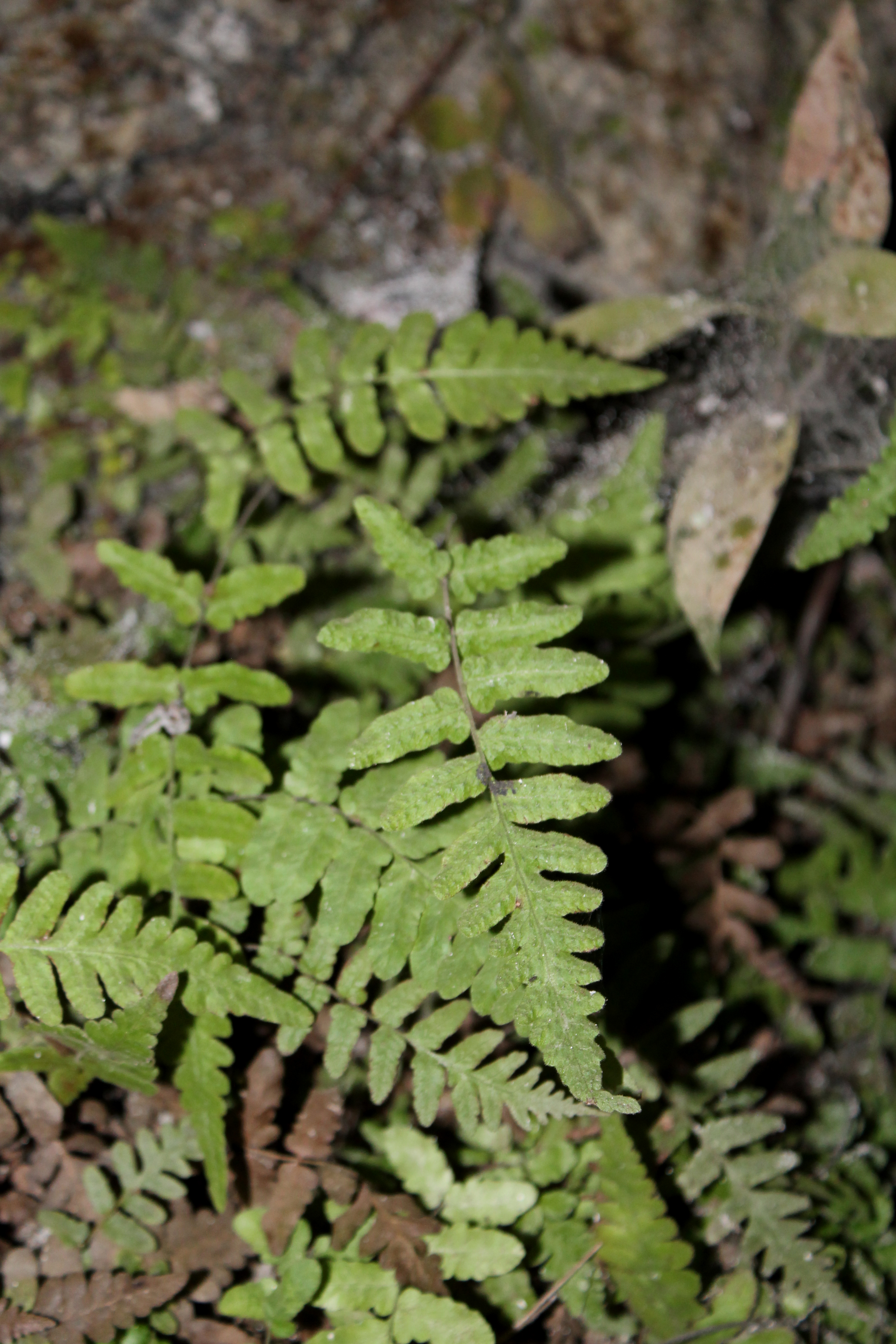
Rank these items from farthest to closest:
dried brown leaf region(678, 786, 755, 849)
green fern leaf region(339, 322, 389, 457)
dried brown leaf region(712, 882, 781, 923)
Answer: dried brown leaf region(678, 786, 755, 849), dried brown leaf region(712, 882, 781, 923), green fern leaf region(339, 322, 389, 457)

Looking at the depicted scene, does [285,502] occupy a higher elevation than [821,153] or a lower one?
lower

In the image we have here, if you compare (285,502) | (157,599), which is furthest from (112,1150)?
(285,502)

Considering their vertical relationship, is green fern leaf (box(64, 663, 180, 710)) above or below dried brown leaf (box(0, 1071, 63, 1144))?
Answer: above

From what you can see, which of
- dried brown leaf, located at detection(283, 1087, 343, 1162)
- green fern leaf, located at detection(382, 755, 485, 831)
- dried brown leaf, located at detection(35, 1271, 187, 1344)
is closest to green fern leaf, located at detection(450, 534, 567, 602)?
green fern leaf, located at detection(382, 755, 485, 831)

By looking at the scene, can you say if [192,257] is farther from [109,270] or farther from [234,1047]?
[234,1047]

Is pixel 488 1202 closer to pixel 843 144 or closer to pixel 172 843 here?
pixel 172 843

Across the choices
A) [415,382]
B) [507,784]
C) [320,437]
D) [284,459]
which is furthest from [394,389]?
[507,784]

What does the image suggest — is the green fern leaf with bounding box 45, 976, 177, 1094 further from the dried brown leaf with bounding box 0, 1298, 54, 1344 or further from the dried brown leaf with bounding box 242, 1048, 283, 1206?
the dried brown leaf with bounding box 0, 1298, 54, 1344

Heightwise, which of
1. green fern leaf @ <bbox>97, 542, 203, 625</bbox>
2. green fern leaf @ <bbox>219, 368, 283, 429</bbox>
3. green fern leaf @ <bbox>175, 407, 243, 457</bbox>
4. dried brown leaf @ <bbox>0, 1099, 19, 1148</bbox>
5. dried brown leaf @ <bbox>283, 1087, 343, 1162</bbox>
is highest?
green fern leaf @ <bbox>219, 368, 283, 429</bbox>
